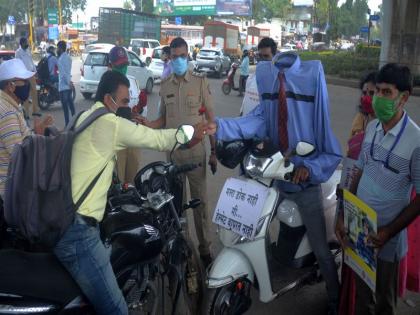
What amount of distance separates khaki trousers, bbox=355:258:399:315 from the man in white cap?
7.61 feet

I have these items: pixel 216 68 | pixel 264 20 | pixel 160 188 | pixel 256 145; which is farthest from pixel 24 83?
pixel 264 20

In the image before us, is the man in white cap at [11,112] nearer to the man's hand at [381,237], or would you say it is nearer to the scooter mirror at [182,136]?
the scooter mirror at [182,136]

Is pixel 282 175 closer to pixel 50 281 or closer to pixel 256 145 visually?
pixel 256 145

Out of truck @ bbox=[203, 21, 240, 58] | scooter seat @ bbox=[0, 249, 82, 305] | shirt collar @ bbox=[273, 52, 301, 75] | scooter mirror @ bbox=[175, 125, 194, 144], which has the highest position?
truck @ bbox=[203, 21, 240, 58]

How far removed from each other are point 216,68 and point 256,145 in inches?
926

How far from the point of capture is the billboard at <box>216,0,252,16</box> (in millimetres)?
61031

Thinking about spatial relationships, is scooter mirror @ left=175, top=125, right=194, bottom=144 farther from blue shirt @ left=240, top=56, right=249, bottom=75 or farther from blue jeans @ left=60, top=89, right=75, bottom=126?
blue shirt @ left=240, top=56, right=249, bottom=75

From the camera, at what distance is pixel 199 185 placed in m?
4.30

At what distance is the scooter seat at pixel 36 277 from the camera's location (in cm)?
228

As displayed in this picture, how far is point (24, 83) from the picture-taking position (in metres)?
3.84

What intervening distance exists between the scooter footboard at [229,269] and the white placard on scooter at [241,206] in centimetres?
17

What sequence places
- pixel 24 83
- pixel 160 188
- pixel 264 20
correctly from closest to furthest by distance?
1. pixel 160 188
2. pixel 24 83
3. pixel 264 20

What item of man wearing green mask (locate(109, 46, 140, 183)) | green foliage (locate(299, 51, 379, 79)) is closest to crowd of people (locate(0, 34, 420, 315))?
man wearing green mask (locate(109, 46, 140, 183))

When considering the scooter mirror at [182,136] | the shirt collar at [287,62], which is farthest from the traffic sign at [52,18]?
the scooter mirror at [182,136]
